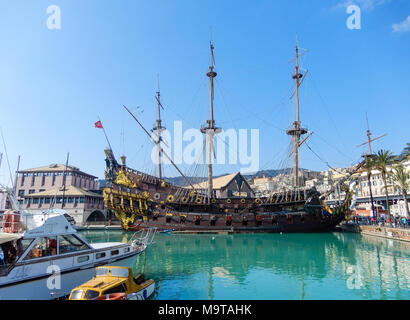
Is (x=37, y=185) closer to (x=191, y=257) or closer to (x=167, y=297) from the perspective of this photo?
(x=191, y=257)

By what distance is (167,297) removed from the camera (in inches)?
511

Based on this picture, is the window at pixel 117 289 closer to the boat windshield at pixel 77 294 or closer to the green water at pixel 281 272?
the boat windshield at pixel 77 294

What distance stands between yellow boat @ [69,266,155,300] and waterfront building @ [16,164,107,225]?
52.9 metres

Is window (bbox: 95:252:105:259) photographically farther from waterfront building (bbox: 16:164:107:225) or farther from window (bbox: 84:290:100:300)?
waterfront building (bbox: 16:164:107:225)

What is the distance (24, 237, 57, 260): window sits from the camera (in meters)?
11.6

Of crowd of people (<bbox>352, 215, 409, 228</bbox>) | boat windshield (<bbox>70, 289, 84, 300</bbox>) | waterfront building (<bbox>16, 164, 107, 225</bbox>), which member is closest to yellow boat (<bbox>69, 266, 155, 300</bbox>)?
boat windshield (<bbox>70, 289, 84, 300</bbox>)

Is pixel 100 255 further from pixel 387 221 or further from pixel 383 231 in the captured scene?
pixel 387 221

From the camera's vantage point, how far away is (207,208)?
46406mm

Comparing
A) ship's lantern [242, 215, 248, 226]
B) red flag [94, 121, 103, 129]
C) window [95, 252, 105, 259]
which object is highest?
red flag [94, 121, 103, 129]

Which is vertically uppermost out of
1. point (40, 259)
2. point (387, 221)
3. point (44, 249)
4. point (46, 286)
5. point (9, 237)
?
point (9, 237)

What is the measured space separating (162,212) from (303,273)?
31.5 metres

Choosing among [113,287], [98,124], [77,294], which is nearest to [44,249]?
[77,294]

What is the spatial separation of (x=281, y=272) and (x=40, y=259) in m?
15.0

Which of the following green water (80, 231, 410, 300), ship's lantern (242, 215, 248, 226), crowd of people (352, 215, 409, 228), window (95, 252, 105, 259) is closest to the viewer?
green water (80, 231, 410, 300)
